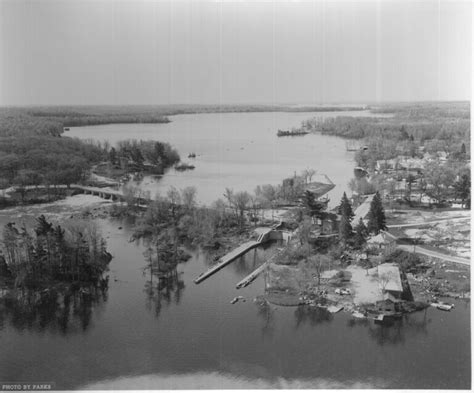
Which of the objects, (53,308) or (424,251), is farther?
(424,251)

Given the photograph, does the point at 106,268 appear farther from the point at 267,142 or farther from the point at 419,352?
the point at 419,352

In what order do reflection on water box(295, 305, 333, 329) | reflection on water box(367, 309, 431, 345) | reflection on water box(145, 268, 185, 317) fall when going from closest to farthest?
reflection on water box(367, 309, 431, 345) → reflection on water box(295, 305, 333, 329) → reflection on water box(145, 268, 185, 317)

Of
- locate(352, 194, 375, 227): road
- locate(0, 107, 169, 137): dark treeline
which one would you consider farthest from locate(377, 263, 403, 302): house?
locate(0, 107, 169, 137): dark treeline

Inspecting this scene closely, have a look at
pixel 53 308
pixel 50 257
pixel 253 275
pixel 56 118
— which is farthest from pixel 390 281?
pixel 56 118

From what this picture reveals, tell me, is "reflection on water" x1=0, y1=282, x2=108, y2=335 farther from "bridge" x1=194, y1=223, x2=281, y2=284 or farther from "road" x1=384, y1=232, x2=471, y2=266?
"road" x1=384, y1=232, x2=471, y2=266

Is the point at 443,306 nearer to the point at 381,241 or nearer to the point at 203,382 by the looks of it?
the point at 381,241

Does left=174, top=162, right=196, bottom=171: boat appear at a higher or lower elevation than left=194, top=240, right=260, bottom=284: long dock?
higher

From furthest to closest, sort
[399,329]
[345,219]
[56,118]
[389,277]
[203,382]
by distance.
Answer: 1. [56,118]
2. [345,219]
3. [389,277]
4. [399,329]
5. [203,382]
